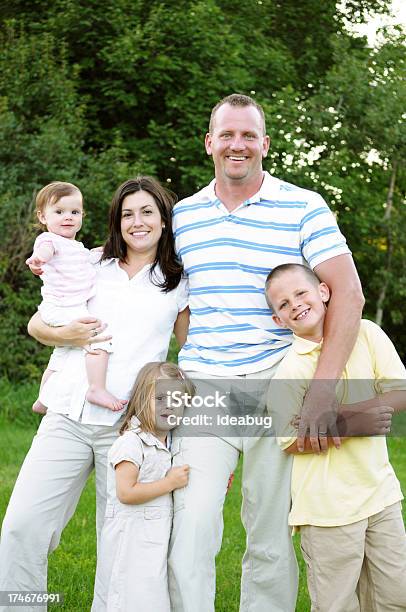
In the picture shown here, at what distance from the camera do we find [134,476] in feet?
11.0

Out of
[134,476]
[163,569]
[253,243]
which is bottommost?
[163,569]

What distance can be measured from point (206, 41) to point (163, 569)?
9.62 metres

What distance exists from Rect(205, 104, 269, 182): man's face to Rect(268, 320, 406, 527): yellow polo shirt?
2.49ft

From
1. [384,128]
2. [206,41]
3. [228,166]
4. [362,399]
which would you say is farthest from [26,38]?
[362,399]

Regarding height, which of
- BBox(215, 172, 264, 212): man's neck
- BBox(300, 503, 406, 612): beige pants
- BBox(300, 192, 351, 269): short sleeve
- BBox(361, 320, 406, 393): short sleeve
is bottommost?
BBox(300, 503, 406, 612): beige pants

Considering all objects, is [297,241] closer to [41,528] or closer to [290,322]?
[290,322]

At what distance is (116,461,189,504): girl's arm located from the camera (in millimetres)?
3354

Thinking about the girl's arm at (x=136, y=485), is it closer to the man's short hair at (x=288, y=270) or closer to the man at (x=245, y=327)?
the man at (x=245, y=327)

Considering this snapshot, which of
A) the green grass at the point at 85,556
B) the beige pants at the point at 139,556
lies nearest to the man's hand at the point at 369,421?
the beige pants at the point at 139,556

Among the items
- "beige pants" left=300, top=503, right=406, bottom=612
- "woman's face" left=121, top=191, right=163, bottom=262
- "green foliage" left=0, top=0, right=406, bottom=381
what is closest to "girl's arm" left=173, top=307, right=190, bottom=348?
"woman's face" left=121, top=191, right=163, bottom=262

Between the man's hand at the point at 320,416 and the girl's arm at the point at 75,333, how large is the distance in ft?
2.93

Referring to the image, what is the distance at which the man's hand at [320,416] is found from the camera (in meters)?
3.21

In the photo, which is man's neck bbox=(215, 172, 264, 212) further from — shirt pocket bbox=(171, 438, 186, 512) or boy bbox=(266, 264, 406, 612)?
shirt pocket bbox=(171, 438, 186, 512)

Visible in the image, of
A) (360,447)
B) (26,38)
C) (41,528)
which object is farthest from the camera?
(26,38)
